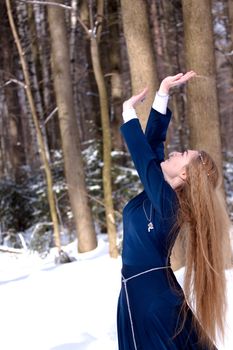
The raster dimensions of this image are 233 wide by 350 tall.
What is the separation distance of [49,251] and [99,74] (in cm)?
370

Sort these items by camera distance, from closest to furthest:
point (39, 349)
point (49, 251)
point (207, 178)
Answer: point (207, 178) < point (39, 349) < point (49, 251)

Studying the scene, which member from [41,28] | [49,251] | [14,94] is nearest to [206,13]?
[49,251]

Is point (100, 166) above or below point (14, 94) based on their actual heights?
below

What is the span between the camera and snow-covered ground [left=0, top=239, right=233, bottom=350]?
521 centimetres

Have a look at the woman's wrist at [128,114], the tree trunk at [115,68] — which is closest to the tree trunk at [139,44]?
the woman's wrist at [128,114]

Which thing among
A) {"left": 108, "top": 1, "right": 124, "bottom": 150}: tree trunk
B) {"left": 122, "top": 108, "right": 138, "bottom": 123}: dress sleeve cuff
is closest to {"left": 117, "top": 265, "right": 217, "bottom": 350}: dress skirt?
{"left": 122, "top": 108, "right": 138, "bottom": 123}: dress sleeve cuff

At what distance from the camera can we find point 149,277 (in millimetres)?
2730

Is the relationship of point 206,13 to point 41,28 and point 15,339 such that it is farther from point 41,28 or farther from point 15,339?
point 41,28

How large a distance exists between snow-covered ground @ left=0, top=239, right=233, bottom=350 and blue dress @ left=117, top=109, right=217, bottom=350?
194cm

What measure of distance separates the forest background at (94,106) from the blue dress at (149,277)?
393 centimetres

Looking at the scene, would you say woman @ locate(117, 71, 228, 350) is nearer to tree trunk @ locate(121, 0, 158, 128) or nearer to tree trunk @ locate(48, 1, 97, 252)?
tree trunk @ locate(121, 0, 158, 128)

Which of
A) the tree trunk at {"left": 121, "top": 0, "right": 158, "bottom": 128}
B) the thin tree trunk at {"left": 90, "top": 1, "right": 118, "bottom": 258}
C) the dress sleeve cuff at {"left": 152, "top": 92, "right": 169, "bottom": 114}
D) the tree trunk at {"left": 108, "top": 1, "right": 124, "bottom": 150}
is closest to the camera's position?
the dress sleeve cuff at {"left": 152, "top": 92, "right": 169, "bottom": 114}

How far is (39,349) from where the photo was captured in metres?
5.06

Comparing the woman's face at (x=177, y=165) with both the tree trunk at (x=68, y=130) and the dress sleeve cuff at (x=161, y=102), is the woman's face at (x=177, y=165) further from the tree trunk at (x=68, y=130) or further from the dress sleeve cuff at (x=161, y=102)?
the tree trunk at (x=68, y=130)
